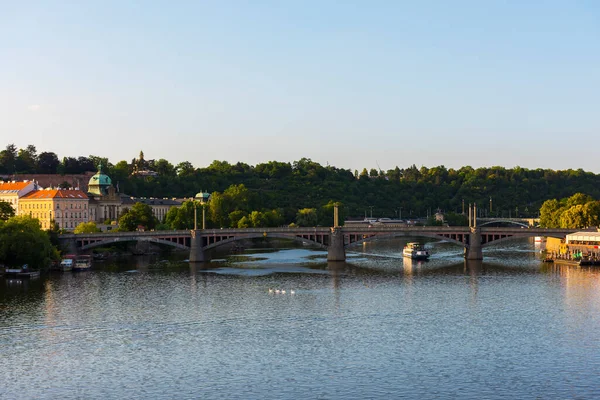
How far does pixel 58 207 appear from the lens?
185250 mm

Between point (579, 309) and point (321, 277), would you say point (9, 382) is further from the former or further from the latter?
point (321, 277)

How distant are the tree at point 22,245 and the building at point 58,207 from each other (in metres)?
64.0

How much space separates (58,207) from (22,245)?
2814 inches

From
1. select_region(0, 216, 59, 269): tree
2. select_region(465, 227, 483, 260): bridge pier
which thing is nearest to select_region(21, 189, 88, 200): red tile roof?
select_region(0, 216, 59, 269): tree

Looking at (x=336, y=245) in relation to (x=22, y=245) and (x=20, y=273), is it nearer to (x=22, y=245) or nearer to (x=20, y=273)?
(x=22, y=245)

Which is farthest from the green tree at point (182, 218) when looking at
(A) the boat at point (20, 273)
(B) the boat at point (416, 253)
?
(A) the boat at point (20, 273)

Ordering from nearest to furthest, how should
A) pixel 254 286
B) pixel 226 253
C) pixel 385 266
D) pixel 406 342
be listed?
pixel 406 342 → pixel 254 286 → pixel 385 266 → pixel 226 253

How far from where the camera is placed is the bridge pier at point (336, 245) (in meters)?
143

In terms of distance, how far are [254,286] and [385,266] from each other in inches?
1379

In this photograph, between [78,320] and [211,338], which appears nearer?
[211,338]

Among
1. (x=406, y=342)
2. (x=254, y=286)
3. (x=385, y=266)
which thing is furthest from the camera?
(x=385, y=266)

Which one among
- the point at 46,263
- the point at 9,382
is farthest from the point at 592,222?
the point at 9,382

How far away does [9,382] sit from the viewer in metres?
58.6

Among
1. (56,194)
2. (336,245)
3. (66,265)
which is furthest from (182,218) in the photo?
(66,265)
